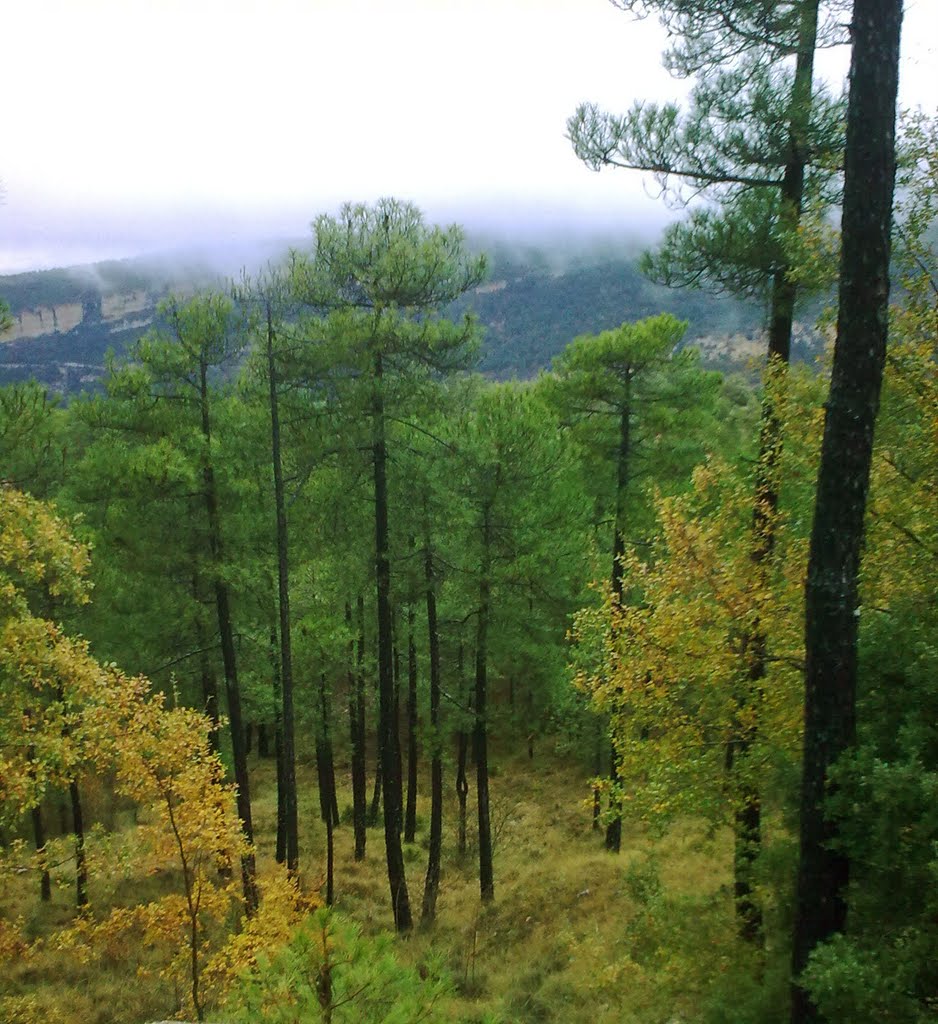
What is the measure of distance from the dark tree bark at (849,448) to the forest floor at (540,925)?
5.72ft

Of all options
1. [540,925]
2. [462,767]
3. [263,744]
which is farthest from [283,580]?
[263,744]

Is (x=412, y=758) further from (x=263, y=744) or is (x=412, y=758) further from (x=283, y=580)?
(x=263, y=744)

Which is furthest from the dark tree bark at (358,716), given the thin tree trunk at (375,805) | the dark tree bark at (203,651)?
the dark tree bark at (203,651)

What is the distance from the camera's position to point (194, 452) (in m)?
12.4

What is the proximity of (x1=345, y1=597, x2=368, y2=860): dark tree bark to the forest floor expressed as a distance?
913 mm

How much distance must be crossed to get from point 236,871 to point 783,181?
60.8 ft

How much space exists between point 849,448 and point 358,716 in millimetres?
13588

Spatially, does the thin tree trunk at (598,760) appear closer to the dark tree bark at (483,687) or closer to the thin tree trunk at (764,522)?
the dark tree bark at (483,687)

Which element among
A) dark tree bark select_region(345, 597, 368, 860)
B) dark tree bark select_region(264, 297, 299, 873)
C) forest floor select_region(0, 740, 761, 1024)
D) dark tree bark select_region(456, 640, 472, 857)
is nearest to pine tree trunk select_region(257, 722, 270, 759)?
forest floor select_region(0, 740, 761, 1024)

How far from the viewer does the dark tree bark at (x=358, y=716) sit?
50.1ft

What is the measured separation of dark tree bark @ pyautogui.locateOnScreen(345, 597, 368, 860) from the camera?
15258 millimetres

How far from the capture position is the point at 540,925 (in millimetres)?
12594

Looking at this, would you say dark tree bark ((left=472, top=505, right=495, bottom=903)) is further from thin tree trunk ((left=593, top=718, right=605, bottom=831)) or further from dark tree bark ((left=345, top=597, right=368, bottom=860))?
thin tree trunk ((left=593, top=718, right=605, bottom=831))

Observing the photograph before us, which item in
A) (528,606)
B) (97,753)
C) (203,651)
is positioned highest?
(97,753)
